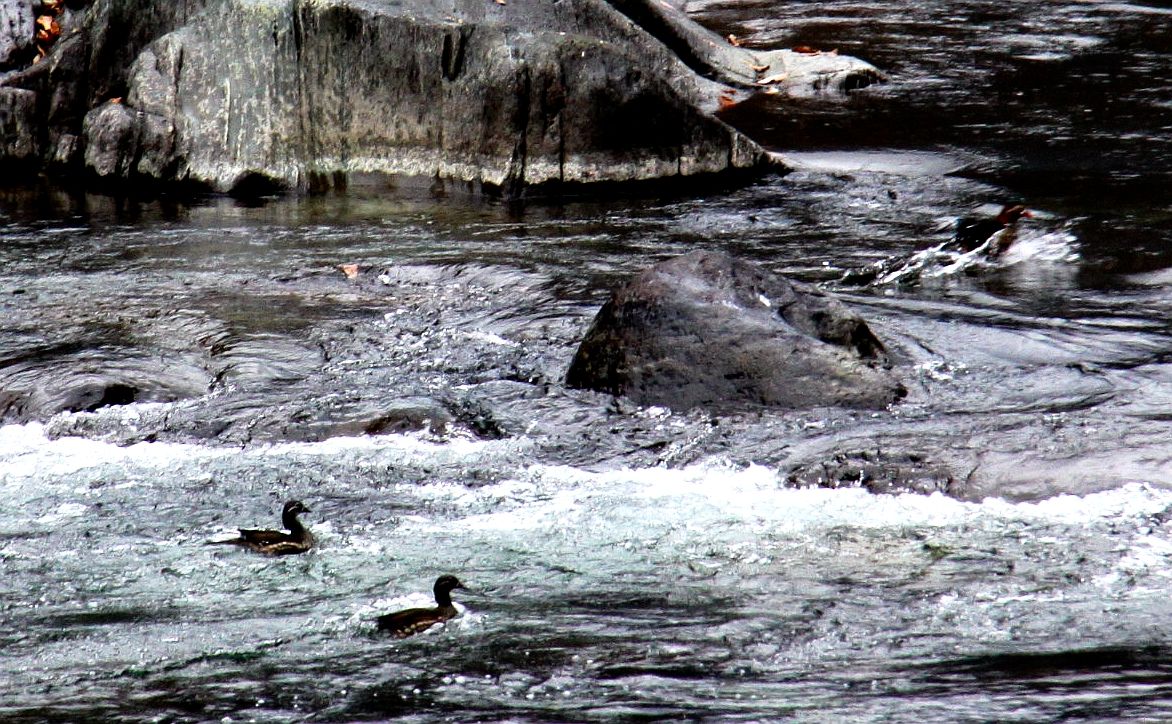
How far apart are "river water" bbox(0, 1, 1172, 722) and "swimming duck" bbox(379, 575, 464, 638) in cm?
5

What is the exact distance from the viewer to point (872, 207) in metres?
10.7

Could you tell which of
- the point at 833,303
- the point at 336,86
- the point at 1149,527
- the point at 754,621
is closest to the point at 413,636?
the point at 754,621

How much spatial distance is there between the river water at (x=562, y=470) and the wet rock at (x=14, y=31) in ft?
6.29

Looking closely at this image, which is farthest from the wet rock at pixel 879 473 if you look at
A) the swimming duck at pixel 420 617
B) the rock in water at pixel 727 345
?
the swimming duck at pixel 420 617

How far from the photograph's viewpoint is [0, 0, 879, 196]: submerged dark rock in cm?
1127

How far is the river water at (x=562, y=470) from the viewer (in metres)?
4.48

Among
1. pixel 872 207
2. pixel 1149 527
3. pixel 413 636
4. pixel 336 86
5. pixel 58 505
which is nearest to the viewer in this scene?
pixel 413 636

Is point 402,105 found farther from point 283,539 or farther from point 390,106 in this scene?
point 283,539

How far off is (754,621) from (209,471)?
109 inches

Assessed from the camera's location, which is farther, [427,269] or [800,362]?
[427,269]

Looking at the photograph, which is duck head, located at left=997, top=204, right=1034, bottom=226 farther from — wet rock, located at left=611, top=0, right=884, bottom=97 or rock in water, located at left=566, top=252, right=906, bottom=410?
wet rock, located at left=611, top=0, right=884, bottom=97

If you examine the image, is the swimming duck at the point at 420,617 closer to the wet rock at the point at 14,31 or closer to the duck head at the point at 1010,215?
the duck head at the point at 1010,215

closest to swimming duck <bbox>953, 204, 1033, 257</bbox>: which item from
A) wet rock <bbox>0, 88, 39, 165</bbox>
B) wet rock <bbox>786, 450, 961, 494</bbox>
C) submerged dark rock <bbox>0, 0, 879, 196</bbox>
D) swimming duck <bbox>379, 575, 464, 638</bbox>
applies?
submerged dark rock <bbox>0, 0, 879, 196</bbox>

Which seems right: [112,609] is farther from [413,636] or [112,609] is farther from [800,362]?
[800,362]
